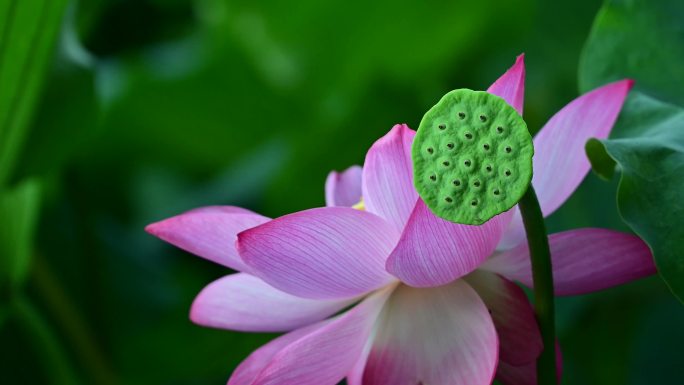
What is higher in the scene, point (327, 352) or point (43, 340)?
point (327, 352)

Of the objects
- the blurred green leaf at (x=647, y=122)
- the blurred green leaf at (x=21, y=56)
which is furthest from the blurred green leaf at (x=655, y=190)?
the blurred green leaf at (x=21, y=56)

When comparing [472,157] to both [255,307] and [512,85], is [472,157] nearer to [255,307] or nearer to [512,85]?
[512,85]

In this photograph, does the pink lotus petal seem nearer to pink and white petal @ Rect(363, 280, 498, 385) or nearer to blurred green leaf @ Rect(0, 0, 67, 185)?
pink and white petal @ Rect(363, 280, 498, 385)

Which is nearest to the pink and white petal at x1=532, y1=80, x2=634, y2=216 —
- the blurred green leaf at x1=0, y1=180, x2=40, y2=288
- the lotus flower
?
the lotus flower

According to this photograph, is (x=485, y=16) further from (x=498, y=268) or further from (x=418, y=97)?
(x=498, y=268)

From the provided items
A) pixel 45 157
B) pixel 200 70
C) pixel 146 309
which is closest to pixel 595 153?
pixel 45 157

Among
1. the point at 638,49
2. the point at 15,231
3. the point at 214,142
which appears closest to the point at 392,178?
the point at 638,49
